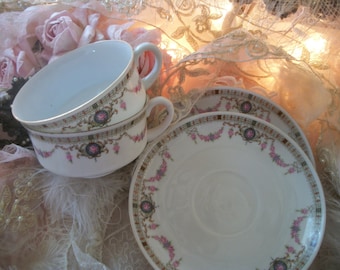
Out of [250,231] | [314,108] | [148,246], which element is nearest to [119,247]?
[148,246]

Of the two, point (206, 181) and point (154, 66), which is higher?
point (154, 66)

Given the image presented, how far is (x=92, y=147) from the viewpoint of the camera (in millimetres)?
454

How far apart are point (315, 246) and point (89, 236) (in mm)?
315

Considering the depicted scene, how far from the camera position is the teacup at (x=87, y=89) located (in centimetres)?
44

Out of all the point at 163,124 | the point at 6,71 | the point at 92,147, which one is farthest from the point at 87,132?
the point at 6,71

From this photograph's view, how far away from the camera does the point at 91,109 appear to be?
433mm

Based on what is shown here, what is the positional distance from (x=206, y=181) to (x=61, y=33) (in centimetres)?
31

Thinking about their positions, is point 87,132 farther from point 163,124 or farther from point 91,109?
point 163,124

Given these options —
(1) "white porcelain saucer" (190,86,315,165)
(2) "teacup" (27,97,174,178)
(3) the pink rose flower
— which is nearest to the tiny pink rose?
(3) the pink rose flower

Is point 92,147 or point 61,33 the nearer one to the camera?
point 92,147

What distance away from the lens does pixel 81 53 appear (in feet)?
1.80

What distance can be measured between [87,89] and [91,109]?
0.15m

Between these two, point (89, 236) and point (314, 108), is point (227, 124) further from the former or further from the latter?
point (89, 236)

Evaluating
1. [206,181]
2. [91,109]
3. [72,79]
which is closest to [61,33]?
[72,79]
